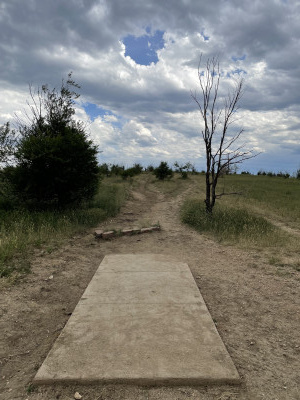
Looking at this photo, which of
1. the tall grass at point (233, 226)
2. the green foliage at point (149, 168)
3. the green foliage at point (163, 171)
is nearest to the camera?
the tall grass at point (233, 226)

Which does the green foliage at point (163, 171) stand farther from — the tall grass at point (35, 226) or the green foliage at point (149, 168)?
the tall grass at point (35, 226)

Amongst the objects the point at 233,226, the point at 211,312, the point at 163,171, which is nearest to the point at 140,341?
the point at 211,312

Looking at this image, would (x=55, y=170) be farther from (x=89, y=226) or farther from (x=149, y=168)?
(x=149, y=168)

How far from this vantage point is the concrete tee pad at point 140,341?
229 centimetres

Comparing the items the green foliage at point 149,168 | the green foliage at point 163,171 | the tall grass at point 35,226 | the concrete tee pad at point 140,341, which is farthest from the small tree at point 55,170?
the green foliage at point 149,168

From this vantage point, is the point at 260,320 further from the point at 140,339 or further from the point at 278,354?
the point at 140,339

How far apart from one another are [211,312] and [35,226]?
5025mm

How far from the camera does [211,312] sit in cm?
362

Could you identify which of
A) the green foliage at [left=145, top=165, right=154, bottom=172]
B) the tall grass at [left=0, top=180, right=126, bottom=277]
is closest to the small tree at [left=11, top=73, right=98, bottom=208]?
the tall grass at [left=0, top=180, right=126, bottom=277]

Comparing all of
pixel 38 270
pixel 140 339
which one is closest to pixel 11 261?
pixel 38 270

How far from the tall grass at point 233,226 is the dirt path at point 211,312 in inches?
25.9

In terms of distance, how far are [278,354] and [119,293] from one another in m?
1.88

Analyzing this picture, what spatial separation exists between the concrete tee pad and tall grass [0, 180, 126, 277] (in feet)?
5.57

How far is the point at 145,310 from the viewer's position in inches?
130
